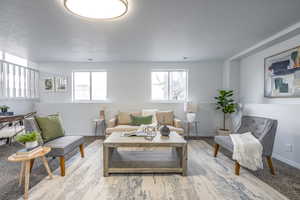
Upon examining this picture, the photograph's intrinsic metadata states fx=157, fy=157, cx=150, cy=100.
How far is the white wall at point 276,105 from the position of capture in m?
2.67

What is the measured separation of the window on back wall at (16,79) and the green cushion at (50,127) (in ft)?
7.66

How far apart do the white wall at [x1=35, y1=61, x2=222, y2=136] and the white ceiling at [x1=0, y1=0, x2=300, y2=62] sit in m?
0.96

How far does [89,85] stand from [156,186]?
4161 millimetres

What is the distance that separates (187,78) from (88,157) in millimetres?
3616

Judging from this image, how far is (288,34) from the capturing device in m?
2.76

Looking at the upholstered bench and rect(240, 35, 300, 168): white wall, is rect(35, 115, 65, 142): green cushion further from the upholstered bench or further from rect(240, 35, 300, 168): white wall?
rect(240, 35, 300, 168): white wall

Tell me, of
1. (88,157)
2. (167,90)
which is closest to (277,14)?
(167,90)

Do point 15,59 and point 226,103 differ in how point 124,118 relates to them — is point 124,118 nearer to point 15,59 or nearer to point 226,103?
point 226,103

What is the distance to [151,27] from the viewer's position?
2.62 m

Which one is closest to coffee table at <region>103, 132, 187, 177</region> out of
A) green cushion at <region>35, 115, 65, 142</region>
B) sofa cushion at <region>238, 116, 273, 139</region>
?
green cushion at <region>35, 115, 65, 142</region>

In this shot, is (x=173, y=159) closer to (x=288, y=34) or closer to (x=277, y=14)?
(x=277, y=14)

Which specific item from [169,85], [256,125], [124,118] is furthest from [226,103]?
[124,118]

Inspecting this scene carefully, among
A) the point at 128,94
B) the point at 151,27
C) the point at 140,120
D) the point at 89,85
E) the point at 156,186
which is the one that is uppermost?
the point at 151,27

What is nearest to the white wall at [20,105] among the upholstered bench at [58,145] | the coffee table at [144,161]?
the upholstered bench at [58,145]
